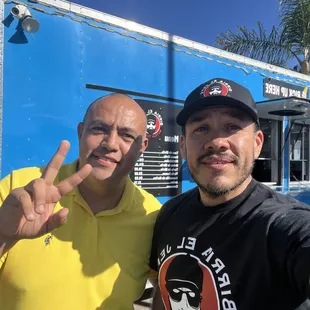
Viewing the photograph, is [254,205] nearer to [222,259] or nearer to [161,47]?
[222,259]

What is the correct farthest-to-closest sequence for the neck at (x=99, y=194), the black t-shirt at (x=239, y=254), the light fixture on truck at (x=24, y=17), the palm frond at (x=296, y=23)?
the palm frond at (x=296, y=23), the light fixture on truck at (x=24, y=17), the neck at (x=99, y=194), the black t-shirt at (x=239, y=254)

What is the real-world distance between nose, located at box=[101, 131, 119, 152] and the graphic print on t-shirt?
599mm

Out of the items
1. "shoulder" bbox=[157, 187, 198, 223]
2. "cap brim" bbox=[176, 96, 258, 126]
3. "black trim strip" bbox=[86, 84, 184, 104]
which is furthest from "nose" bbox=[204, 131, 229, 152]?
"black trim strip" bbox=[86, 84, 184, 104]

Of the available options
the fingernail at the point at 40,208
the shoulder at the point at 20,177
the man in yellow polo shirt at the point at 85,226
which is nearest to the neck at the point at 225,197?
the man in yellow polo shirt at the point at 85,226

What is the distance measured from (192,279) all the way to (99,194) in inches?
28.1

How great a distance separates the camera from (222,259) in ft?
4.77

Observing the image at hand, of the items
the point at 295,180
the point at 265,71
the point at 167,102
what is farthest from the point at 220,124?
the point at 295,180

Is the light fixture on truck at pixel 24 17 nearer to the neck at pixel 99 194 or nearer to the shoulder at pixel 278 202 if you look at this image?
the neck at pixel 99 194

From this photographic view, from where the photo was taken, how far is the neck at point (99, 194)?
1951 mm

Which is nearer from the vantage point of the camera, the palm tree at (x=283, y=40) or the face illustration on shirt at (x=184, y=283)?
the face illustration on shirt at (x=184, y=283)

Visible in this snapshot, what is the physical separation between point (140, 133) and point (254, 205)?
844mm

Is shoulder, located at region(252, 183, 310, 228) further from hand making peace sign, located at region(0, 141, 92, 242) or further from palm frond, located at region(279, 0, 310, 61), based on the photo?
palm frond, located at region(279, 0, 310, 61)

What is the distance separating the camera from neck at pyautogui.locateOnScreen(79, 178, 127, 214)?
195 centimetres

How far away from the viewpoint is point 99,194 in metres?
1.98
